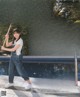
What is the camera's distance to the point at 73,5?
827 centimetres

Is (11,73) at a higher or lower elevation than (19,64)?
lower

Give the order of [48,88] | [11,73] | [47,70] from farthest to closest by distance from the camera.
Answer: [47,70], [11,73], [48,88]

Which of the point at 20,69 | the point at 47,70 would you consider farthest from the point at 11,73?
the point at 47,70

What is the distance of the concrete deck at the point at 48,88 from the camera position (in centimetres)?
532

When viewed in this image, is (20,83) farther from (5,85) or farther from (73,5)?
(73,5)

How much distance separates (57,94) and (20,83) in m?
0.66

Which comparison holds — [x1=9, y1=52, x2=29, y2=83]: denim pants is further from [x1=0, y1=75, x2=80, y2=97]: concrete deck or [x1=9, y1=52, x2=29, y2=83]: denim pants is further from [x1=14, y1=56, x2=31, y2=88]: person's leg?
[x1=0, y1=75, x2=80, y2=97]: concrete deck

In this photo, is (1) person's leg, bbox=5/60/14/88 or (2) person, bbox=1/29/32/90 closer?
(2) person, bbox=1/29/32/90

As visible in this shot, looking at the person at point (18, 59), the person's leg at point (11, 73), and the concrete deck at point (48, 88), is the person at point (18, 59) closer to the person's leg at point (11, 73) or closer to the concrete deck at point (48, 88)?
the person's leg at point (11, 73)

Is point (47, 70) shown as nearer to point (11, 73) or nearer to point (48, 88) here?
point (48, 88)

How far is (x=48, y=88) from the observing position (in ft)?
17.9

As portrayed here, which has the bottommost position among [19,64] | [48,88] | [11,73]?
[48,88]

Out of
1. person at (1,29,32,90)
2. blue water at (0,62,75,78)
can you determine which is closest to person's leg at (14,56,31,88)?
person at (1,29,32,90)

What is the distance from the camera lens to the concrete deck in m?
5.32
